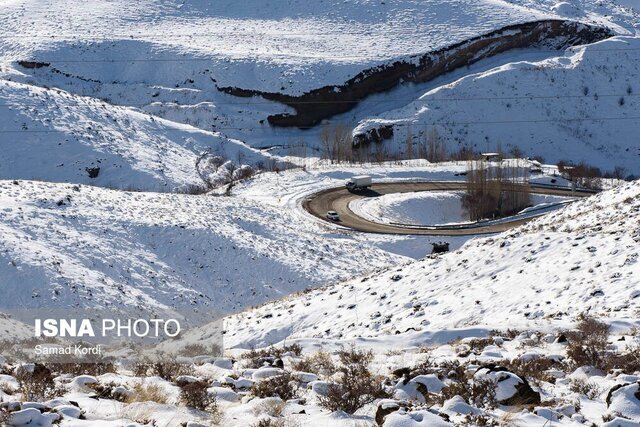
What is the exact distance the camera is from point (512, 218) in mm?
55094

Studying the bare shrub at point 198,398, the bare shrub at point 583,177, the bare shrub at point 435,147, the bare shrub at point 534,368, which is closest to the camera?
the bare shrub at point 198,398

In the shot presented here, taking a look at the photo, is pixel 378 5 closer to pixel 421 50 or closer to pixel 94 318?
pixel 421 50

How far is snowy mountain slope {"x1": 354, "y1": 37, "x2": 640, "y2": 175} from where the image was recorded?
317ft

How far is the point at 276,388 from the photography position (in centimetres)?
980

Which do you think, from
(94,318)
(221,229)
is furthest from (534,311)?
(221,229)

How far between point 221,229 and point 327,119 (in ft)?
214

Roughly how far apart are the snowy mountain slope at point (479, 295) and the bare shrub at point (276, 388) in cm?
537

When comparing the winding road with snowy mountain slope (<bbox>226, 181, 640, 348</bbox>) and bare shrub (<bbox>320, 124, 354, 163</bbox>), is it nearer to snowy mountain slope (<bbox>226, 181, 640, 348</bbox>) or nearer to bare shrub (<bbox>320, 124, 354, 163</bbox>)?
bare shrub (<bbox>320, 124, 354, 163</bbox>)

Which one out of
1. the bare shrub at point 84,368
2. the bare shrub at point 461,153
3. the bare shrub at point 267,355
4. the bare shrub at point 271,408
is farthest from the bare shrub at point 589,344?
the bare shrub at point 461,153

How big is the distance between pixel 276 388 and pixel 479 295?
12.3 m

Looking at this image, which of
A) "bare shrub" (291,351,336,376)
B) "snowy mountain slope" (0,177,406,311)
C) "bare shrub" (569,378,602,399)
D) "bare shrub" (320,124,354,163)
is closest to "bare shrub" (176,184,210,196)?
"snowy mountain slope" (0,177,406,311)

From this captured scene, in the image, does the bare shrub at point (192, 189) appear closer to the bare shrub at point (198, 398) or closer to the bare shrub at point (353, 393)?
the bare shrub at point (353, 393)

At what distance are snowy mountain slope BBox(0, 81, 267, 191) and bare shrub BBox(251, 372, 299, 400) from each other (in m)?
55.7

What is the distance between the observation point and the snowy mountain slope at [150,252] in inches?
1230
